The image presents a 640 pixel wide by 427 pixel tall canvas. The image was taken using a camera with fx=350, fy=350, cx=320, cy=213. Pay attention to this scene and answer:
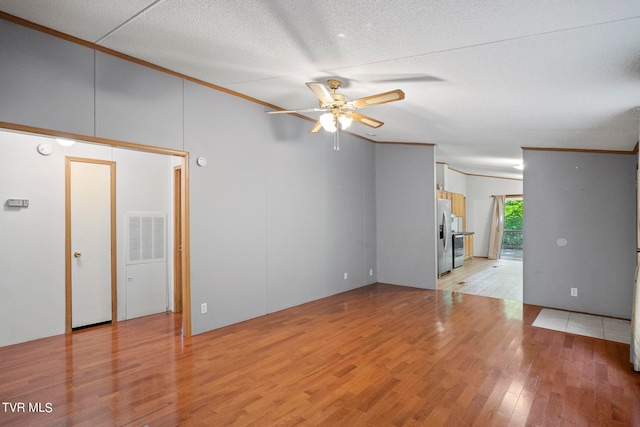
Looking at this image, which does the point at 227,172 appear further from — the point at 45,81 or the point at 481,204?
the point at 481,204

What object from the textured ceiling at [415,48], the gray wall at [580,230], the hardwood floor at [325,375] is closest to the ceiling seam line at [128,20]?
the textured ceiling at [415,48]

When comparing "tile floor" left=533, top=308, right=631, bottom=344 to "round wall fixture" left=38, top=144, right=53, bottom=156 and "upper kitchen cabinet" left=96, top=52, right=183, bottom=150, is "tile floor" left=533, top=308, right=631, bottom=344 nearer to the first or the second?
"upper kitchen cabinet" left=96, top=52, right=183, bottom=150

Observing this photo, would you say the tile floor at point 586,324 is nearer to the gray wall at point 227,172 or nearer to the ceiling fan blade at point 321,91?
the gray wall at point 227,172

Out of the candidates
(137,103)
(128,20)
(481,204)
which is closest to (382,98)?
(128,20)

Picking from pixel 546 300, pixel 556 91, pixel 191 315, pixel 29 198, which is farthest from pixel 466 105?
pixel 29 198

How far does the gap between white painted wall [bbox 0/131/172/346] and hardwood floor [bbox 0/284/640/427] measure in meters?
0.29

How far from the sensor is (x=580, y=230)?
5129 millimetres

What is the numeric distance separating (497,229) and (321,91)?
9438 millimetres

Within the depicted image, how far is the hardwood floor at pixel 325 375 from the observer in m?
2.43

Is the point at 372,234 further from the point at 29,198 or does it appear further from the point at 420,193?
the point at 29,198

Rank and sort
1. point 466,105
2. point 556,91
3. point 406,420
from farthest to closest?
point 466,105 < point 556,91 < point 406,420

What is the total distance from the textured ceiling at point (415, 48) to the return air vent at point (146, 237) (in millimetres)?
2215

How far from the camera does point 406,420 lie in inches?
93.4

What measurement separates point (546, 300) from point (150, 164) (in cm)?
625
